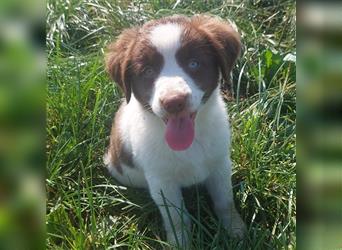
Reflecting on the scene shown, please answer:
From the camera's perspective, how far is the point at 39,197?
95 cm

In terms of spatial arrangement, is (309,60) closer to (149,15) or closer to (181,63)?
(181,63)

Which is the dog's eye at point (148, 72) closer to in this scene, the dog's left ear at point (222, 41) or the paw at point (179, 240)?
the dog's left ear at point (222, 41)

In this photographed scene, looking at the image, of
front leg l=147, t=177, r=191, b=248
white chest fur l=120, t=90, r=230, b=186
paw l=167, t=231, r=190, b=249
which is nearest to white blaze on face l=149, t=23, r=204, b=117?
white chest fur l=120, t=90, r=230, b=186

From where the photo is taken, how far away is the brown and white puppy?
257cm

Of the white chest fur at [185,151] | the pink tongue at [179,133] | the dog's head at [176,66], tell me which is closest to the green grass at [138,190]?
the white chest fur at [185,151]

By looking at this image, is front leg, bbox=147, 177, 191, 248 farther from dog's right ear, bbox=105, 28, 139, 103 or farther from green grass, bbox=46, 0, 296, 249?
dog's right ear, bbox=105, 28, 139, 103

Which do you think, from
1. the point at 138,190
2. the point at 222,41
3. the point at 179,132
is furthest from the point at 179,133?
the point at 138,190

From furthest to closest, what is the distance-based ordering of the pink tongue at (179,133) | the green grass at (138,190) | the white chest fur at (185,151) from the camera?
the white chest fur at (185,151) → the green grass at (138,190) → the pink tongue at (179,133)

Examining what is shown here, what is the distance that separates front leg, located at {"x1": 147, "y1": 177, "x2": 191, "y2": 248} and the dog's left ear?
0.73m

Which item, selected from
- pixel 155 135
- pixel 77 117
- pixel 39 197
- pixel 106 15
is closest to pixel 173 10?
pixel 106 15

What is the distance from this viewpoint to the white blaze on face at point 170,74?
8.03 feet

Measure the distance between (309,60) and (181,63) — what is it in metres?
1.76

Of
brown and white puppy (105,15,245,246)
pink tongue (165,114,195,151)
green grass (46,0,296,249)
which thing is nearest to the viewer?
brown and white puppy (105,15,245,246)

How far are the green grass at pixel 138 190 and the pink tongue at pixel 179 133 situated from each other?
402mm
